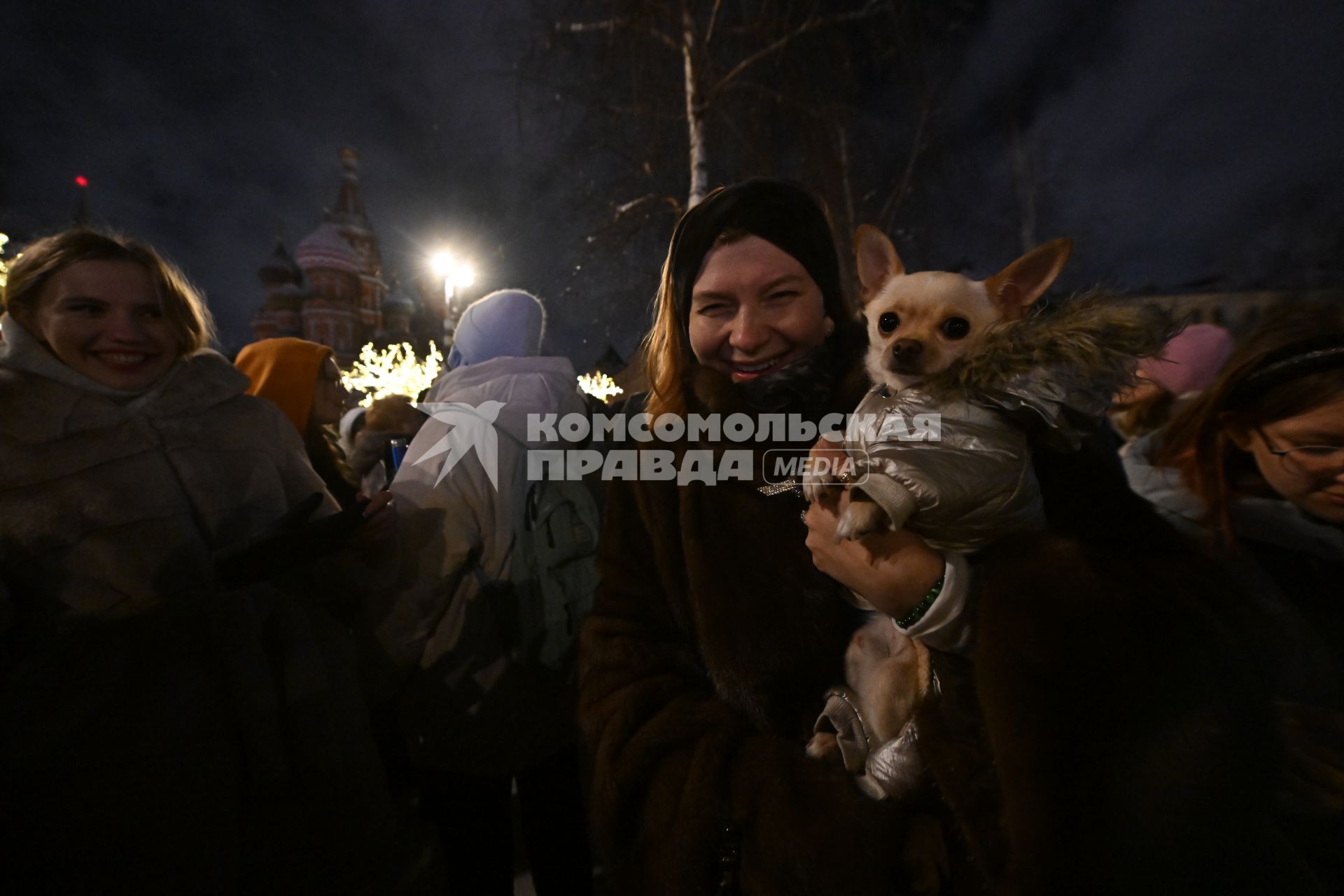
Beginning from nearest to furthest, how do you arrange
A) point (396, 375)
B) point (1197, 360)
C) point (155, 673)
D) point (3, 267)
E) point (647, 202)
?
point (155, 673) < point (1197, 360) < point (3, 267) < point (647, 202) < point (396, 375)

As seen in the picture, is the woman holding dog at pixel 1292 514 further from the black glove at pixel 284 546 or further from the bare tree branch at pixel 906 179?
the bare tree branch at pixel 906 179

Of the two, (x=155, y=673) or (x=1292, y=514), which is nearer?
(x=1292, y=514)

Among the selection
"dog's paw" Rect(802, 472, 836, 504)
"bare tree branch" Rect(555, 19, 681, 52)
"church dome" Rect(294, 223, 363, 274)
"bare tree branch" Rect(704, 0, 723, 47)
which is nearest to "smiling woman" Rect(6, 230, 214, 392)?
"dog's paw" Rect(802, 472, 836, 504)

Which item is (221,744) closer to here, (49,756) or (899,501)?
(49,756)

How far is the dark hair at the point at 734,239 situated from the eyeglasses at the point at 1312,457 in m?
1.15

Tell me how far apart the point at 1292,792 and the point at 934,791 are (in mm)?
890

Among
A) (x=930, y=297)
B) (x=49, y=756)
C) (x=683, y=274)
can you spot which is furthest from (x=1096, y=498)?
(x=49, y=756)

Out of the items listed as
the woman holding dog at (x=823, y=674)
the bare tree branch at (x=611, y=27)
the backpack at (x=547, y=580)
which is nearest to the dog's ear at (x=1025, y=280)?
the woman holding dog at (x=823, y=674)

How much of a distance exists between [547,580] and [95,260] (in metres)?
2.04

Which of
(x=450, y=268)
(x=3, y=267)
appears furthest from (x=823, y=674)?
(x=450, y=268)

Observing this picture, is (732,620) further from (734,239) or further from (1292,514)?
(1292,514)

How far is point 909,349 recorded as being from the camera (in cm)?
125

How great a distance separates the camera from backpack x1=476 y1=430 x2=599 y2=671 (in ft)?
6.66

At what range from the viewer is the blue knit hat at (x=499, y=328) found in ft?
8.78
